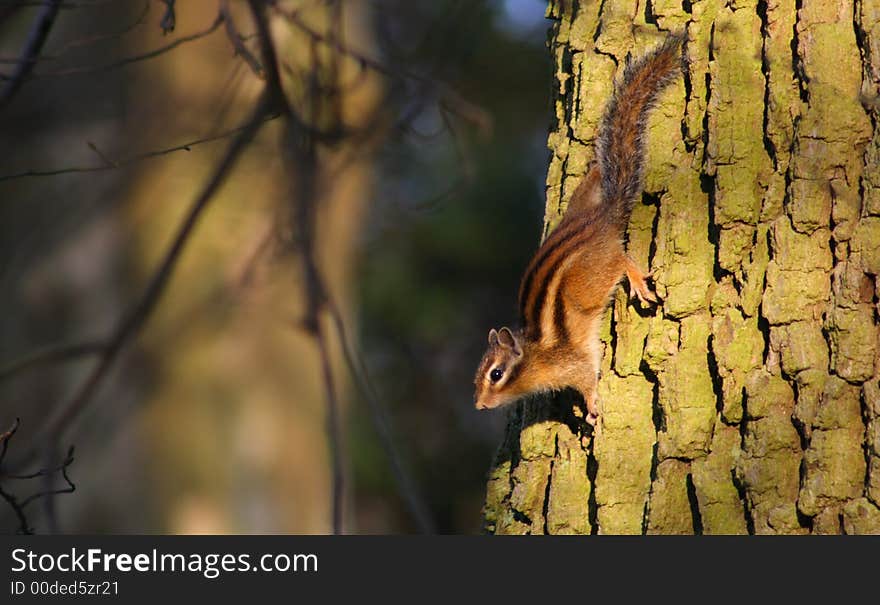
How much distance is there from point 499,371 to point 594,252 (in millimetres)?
582

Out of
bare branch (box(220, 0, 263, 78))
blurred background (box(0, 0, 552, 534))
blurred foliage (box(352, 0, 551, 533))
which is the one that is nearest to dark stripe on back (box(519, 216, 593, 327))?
bare branch (box(220, 0, 263, 78))

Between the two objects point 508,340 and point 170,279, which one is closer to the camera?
point 508,340

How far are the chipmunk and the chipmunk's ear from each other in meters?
0.16

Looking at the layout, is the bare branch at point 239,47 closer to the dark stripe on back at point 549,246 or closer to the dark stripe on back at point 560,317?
the dark stripe on back at point 549,246

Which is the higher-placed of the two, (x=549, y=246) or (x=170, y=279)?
(x=170, y=279)

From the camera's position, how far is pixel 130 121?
480cm

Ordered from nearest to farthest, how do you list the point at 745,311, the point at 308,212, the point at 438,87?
the point at 745,311 → the point at 438,87 → the point at 308,212

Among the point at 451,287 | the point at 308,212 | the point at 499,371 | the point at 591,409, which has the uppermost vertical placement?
the point at 451,287

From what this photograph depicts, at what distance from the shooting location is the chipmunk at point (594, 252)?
7.41 feet

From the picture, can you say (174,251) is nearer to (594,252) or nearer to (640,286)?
(594,252)

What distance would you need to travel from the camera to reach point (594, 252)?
2.31 metres

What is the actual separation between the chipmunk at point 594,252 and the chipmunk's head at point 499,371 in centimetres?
8

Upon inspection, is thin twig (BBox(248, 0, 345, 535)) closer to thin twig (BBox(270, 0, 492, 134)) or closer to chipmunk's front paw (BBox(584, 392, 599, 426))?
thin twig (BBox(270, 0, 492, 134))

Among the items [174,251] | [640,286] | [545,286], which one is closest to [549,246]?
[545,286]
